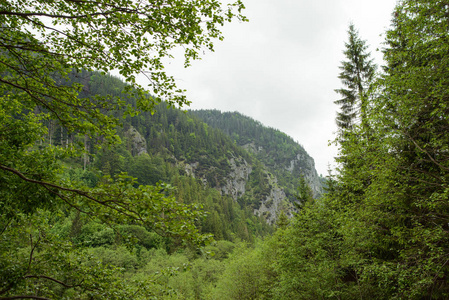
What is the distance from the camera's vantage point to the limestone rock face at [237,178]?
143250 millimetres

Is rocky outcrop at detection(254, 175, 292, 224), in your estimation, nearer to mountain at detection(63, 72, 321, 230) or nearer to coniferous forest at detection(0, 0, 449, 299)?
mountain at detection(63, 72, 321, 230)

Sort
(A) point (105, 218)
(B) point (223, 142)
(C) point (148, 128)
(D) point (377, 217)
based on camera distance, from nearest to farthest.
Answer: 1. (A) point (105, 218)
2. (D) point (377, 217)
3. (C) point (148, 128)
4. (B) point (223, 142)

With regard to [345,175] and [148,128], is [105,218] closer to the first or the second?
[345,175]

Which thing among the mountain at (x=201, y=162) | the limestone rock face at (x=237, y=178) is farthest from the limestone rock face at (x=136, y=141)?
the limestone rock face at (x=237, y=178)

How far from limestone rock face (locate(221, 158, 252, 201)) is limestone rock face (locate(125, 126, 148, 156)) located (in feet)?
166

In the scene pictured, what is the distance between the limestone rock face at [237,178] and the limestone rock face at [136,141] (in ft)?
166

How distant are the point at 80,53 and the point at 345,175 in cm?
983

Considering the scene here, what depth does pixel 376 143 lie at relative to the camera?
8594 millimetres

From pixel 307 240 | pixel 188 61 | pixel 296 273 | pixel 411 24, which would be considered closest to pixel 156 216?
pixel 188 61

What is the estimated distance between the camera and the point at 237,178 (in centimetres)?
15475

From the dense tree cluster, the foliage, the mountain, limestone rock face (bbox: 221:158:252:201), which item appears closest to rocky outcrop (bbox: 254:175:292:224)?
the mountain

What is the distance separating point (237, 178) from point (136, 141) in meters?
67.8

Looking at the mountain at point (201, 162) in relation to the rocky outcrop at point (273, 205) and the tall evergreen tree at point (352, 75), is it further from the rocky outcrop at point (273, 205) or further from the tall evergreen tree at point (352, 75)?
the tall evergreen tree at point (352, 75)

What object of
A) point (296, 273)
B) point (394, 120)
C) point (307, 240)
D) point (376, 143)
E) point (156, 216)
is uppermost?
point (394, 120)
